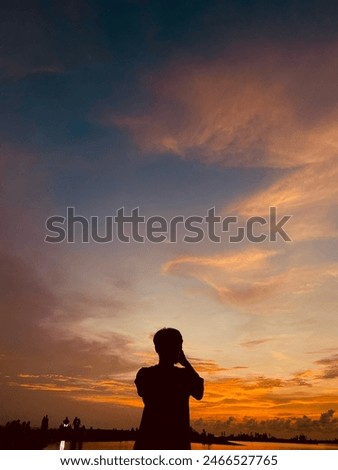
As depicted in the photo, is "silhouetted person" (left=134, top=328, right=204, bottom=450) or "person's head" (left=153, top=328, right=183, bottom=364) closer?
"silhouetted person" (left=134, top=328, right=204, bottom=450)

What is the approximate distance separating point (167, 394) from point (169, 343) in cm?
39

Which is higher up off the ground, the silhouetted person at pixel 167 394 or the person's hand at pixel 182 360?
the person's hand at pixel 182 360

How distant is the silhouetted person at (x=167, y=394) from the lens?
3355 millimetres

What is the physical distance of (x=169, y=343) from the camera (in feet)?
11.7

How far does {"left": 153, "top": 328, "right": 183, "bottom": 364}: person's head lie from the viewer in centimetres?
356

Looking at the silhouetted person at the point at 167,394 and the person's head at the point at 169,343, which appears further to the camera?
the person's head at the point at 169,343

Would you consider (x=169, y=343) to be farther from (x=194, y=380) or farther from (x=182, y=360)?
(x=194, y=380)

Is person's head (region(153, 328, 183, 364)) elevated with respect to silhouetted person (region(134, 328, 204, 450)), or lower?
elevated

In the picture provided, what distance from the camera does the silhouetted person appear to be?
11.0 feet

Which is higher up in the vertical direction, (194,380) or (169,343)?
(169,343)

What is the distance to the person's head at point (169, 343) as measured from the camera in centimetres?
356

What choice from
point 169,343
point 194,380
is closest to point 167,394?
point 194,380
